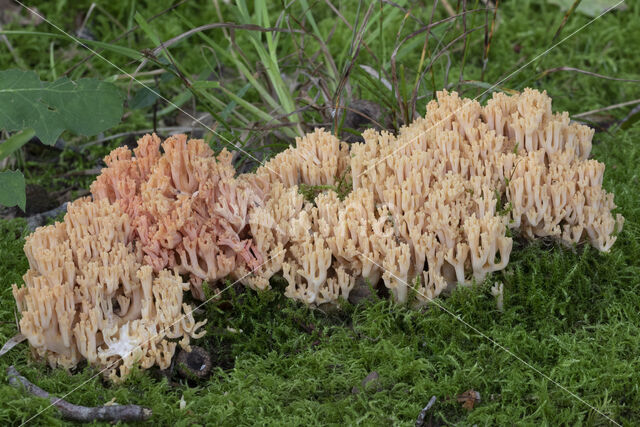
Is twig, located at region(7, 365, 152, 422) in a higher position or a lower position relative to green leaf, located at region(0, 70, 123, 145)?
lower

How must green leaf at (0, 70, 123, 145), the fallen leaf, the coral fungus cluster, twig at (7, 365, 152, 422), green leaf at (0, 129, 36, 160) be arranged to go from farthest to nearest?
green leaf at (0, 70, 123, 145) < green leaf at (0, 129, 36, 160) < the coral fungus cluster < the fallen leaf < twig at (7, 365, 152, 422)

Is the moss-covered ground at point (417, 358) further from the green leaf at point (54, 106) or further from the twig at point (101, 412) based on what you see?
the green leaf at point (54, 106)

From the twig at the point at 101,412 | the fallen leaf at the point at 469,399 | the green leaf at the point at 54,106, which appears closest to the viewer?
the twig at the point at 101,412

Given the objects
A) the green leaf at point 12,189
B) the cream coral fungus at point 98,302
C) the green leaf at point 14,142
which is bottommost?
the cream coral fungus at point 98,302

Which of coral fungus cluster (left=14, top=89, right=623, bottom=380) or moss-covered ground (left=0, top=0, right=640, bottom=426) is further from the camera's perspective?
coral fungus cluster (left=14, top=89, right=623, bottom=380)

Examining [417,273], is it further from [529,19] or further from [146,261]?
[529,19]

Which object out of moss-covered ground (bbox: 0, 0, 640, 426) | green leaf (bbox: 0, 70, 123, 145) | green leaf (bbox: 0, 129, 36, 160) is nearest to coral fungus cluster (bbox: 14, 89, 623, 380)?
moss-covered ground (bbox: 0, 0, 640, 426)

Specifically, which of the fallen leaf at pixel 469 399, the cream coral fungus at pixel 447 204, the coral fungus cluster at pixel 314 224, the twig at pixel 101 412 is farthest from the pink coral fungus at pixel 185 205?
the fallen leaf at pixel 469 399

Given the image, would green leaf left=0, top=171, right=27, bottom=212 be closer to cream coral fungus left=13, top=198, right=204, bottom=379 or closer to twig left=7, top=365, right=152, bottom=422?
cream coral fungus left=13, top=198, right=204, bottom=379
